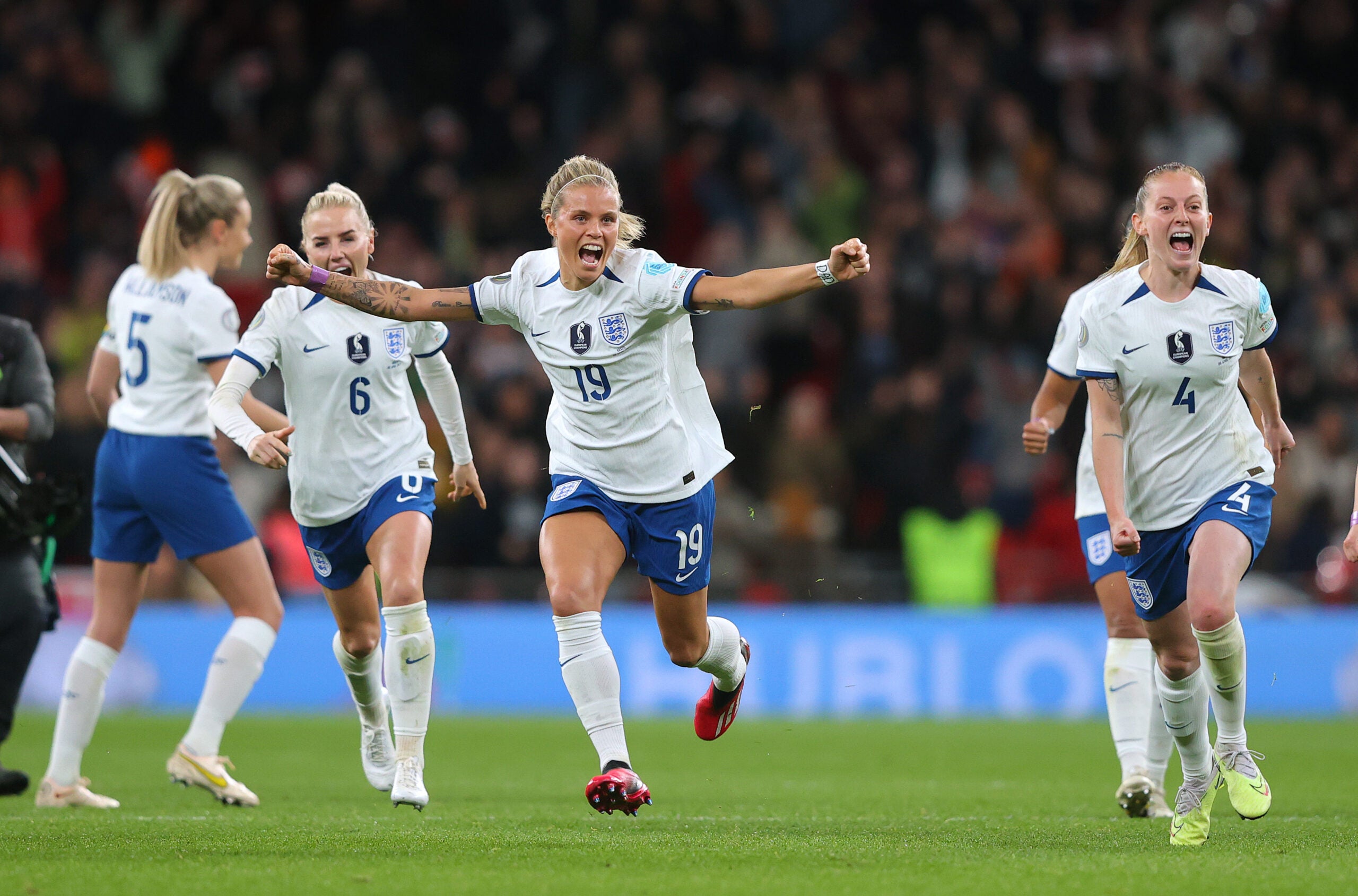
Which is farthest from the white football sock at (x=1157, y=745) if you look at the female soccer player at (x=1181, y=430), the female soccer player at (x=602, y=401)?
the female soccer player at (x=602, y=401)

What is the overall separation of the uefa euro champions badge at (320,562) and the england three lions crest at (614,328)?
180 centimetres

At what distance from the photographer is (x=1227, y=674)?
612 centimetres

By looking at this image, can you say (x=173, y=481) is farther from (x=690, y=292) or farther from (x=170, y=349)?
(x=690, y=292)

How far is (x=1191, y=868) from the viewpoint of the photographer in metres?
5.17

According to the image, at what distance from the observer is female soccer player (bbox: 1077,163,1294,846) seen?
627 cm

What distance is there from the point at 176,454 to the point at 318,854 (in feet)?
8.86

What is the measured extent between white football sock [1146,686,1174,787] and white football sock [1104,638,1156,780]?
0.02 m

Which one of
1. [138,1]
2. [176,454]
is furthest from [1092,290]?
[138,1]

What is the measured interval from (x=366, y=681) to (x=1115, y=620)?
3.38 metres

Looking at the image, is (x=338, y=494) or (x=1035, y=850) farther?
(x=338, y=494)

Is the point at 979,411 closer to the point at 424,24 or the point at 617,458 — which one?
the point at 424,24

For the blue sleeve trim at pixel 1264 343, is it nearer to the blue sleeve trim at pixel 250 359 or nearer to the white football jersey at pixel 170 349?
the blue sleeve trim at pixel 250 359

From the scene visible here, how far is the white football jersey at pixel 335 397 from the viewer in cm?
719

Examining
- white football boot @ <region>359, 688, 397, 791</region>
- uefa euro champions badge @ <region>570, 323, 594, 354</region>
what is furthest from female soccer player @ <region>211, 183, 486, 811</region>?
uefa euro champions badge @ <region>570, 323, 594, 354</region>
